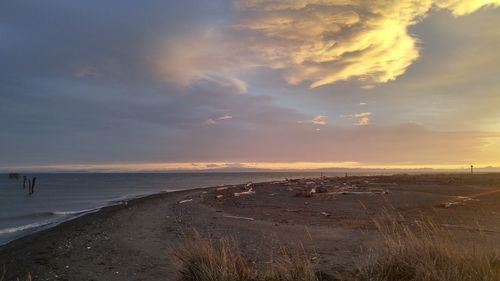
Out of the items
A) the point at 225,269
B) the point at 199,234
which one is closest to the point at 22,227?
the point at 199,234

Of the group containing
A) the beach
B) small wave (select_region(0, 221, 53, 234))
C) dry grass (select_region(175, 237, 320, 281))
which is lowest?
small wave (select_region(0, 221, 53, 234))

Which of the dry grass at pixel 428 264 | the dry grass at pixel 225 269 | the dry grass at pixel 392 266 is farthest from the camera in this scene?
the dry grass at pixel 225 269

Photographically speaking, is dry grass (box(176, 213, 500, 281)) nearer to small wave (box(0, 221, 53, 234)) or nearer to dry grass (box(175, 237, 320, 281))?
Result: dry grass (box(175, 237, 320, 281))

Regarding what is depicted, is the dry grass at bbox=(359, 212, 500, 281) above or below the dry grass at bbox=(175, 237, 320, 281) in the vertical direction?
above

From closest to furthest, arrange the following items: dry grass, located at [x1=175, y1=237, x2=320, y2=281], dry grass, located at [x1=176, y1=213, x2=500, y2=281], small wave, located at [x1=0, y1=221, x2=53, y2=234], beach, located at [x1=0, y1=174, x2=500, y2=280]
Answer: dry grass, located at [x1=176, y1=213, x2=500, y2=281] < dry grass, located at [x1=175, y1=237, x2=320, y2=281] < beach, located at [x1=0, y1=174, x2=500, y2=280] < small wave, located at [x1=0, y1=221, x2=53, y2=234]

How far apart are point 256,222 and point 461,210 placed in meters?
12.1

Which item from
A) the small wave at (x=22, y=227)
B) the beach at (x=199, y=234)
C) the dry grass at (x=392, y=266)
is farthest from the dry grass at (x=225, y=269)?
the small wave at (x=22, y=227)

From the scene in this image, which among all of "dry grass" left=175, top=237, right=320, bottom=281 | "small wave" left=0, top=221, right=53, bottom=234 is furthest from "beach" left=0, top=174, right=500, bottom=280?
"small wave" left=0, top=221, right=53, bottom=234

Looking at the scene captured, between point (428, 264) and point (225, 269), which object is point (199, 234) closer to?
point (225, 269)

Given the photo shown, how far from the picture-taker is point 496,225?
16.8m

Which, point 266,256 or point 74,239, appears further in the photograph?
point 74,239

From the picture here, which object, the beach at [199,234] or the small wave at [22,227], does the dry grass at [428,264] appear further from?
the small wave at [22,227]

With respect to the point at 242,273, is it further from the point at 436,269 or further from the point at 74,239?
the point at 74,239


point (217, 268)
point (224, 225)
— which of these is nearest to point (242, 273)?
point (217, 268)
